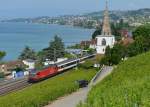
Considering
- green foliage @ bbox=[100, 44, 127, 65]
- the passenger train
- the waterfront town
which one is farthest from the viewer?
green foliage @ bbox=[100, 44, 127, 65]

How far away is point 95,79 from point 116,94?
21.6 meters

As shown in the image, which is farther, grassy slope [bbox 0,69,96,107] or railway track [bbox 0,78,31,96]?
railway track [bbox 0,78,31,96]

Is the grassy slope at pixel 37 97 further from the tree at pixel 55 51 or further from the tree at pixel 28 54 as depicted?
the tree at pixel 28 54

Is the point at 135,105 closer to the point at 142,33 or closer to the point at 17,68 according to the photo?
the point at 17,68

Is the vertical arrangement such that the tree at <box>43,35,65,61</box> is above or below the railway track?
below

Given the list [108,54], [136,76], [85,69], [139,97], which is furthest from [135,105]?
[108,54]

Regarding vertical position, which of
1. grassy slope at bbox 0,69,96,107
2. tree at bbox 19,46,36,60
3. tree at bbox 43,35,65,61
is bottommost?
tree at bbox 19,46,36,60

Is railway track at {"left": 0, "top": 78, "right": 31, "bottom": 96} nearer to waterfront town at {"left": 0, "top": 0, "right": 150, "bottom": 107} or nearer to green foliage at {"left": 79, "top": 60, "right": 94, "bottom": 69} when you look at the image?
waterfront town at {"left": 0, "top": 0, "right": 150, "bottom": 107}

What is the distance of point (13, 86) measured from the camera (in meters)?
41.2

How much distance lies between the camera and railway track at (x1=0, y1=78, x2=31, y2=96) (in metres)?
38.8

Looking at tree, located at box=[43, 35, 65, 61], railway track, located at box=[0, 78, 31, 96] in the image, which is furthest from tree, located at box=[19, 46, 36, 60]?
railway track, located at box=[0, 78, 31, 96]

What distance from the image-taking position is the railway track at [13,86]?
3878cm

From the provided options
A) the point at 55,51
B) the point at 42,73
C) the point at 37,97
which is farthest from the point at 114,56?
the point at 37,97

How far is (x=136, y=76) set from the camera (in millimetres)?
26469
